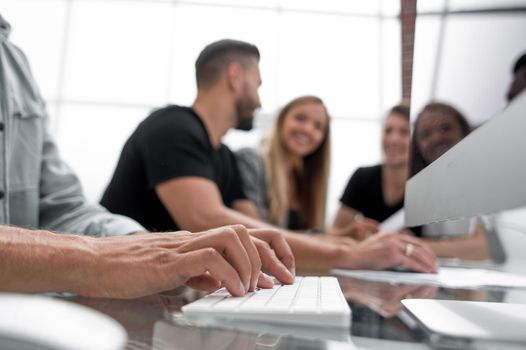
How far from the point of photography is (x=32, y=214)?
87 centimetres

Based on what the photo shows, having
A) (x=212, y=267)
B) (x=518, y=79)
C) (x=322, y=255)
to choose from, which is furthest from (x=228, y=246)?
(x=322, y=255)

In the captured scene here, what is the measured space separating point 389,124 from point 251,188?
740 millimetres

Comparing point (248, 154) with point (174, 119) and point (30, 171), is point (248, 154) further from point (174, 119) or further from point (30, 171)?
point (30, 171)

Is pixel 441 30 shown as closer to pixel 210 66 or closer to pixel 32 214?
pixel 32 214

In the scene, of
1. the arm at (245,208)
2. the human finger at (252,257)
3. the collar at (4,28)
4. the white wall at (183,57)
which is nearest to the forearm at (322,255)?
the human finger at (252,257)

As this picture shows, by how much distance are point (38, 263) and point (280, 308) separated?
0.22 m

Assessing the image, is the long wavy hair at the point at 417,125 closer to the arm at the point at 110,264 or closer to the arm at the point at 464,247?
the arm at the point at 110,264

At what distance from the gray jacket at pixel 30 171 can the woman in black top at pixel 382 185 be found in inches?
51.2

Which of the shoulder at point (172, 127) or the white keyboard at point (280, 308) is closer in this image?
the white keyboard at point (280, 308)

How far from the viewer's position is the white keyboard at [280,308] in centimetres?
32

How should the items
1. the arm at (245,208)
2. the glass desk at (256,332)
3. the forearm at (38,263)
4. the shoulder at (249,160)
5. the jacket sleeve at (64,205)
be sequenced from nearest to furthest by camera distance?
the glass desk at (256,332), the forearm at (38,263), the jacket sleeve at (64,205), the arm at (245,208), the shoulder at (249,160)

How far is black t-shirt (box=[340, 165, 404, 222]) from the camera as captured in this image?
2039mm

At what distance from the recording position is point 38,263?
0.41 meters

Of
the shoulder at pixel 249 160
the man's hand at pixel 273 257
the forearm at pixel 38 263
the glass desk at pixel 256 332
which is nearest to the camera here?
the glass desk at pixel 256 332
